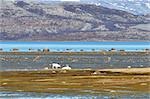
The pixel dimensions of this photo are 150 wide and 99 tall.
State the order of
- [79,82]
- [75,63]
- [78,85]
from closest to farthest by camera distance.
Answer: [78,85] < [79,82] < [75,63]

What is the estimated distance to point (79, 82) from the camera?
37.2 meters

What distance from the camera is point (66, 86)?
35156mm

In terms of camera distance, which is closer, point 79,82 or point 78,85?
point 78,85

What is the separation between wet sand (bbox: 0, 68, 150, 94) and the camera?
33531 millimetres

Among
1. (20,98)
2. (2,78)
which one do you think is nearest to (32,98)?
(20,98)

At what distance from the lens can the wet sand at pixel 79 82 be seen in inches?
1320

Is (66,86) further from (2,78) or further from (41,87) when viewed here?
(2,78)

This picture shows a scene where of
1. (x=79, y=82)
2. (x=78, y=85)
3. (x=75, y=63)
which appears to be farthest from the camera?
(x=75, y=63)

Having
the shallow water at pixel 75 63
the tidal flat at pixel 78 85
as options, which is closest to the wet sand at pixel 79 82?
the tidal flat at pixel 78 85

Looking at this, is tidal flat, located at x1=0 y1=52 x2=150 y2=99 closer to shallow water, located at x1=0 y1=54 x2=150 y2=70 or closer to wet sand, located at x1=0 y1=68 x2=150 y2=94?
wet sand, located at x1=0 y1=68 x2=150 y2=94

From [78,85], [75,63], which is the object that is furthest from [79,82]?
[75,63]

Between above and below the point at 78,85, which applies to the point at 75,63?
below

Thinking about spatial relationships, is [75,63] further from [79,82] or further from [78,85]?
[78,85]

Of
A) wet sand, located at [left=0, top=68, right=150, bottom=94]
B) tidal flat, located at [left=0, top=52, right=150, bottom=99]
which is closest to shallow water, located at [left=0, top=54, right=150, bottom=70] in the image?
wet sand, located at [left=0, top=68, right=150, bottom=94]
